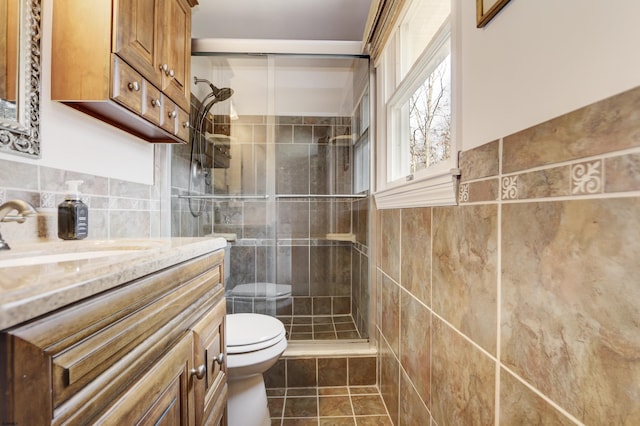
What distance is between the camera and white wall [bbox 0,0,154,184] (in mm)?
919

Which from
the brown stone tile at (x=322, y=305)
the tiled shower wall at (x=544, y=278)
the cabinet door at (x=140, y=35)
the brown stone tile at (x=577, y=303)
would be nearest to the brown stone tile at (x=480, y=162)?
the tiled shower wall at (x=544, y=278)

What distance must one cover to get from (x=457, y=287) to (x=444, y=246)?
13 centimetres

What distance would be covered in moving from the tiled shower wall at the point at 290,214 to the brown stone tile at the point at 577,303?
1.44 meters

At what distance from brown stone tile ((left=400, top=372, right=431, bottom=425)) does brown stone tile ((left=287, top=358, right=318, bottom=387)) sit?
0.62 metres

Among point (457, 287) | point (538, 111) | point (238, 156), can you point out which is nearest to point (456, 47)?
point (538, 111)

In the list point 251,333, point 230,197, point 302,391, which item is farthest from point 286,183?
point 302,391

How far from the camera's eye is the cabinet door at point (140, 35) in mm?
982

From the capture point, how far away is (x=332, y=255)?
252cm

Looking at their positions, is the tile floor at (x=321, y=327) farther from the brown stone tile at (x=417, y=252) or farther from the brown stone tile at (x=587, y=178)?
the brown stone tile at (x=587, y=178)

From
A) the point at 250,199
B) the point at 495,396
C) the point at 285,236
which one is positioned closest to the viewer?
the point at 495,396

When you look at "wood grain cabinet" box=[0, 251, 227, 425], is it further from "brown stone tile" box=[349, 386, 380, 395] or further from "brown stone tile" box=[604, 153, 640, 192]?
"brown stone tile" box=[349, 386, 380, 395]

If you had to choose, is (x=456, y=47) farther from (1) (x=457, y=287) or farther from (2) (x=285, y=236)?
(2) (x=285, y=236)

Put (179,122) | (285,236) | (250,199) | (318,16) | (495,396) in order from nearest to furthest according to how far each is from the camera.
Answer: (495,396), (179,122), (318,16), (250,199), (285,236)

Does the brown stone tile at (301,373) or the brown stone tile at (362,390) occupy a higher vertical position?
the brown stone tile at (301,373)
